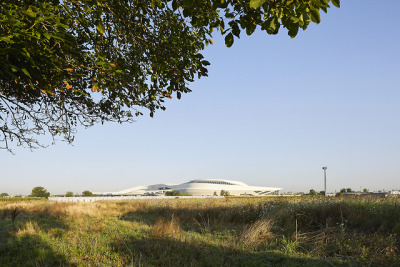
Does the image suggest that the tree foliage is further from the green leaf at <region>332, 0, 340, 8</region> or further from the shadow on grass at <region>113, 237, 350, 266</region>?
the shadow on grass at <region>113, 237, 350, 266</region>

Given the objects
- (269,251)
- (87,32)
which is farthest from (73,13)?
(269,251)

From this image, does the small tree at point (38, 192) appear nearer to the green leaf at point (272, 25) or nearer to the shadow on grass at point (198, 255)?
the shadow on grass at point (198, 255)

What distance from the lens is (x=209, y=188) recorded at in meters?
119

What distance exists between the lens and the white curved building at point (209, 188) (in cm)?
11894

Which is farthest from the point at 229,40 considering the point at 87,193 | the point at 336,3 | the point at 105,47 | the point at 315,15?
the point at 87,193

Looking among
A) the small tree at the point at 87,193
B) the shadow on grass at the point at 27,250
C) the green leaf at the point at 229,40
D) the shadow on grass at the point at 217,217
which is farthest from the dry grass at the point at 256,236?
the small tree at the point at 87,193

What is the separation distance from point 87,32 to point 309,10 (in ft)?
18.0

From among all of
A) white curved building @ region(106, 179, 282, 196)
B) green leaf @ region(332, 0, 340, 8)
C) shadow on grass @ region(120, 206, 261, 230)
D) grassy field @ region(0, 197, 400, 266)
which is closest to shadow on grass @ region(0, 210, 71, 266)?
grassy field @ region(0, 197, 400, 266)

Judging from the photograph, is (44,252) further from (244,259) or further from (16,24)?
(16,24)

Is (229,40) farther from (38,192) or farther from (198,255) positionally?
(38,192)

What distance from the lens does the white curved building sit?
4683 inches

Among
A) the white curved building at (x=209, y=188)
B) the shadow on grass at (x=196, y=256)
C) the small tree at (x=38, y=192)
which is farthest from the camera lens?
the white curved building at (x=209, y=188)

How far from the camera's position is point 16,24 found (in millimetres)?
4375

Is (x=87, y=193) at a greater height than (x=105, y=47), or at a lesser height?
lesser
